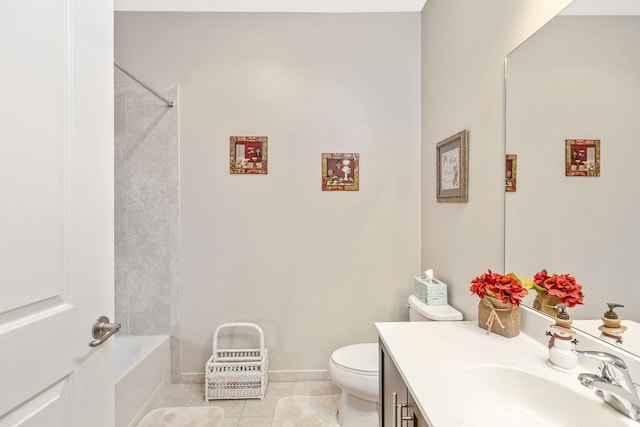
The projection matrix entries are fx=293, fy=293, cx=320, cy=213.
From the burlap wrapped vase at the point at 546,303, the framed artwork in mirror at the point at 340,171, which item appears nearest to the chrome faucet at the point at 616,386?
the burlap wrapped vase at the point at 546,303

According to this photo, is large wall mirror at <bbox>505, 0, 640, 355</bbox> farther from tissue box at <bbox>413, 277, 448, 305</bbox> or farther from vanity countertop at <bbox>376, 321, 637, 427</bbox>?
tissue box at <bbox>413, 277, 448, 305</bbox>

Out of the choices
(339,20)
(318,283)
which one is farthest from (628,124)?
(339,20)

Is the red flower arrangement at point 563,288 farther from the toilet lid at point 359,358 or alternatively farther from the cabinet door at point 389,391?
the toilet lid at point 359,358

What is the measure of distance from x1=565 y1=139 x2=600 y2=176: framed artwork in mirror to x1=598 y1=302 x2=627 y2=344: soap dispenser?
38cm

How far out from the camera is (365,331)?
86.1 inches

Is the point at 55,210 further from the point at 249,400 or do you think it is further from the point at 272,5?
the point at 272,5

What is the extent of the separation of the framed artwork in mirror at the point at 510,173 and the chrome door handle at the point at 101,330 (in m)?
1.47

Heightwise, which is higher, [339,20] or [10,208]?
[339,20]

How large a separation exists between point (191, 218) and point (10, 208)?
5.13ft

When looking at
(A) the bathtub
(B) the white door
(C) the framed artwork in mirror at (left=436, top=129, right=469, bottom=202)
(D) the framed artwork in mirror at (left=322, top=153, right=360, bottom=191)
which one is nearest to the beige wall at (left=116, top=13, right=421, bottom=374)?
(D) the framed artwork in mirror at (left=322, top=153, right=360, bottom=191)

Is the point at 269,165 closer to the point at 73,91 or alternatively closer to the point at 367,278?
the point at 367,278

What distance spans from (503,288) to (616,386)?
0.42m

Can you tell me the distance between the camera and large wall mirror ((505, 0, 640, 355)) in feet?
2.47

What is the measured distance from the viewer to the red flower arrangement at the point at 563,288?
90 centimetres
